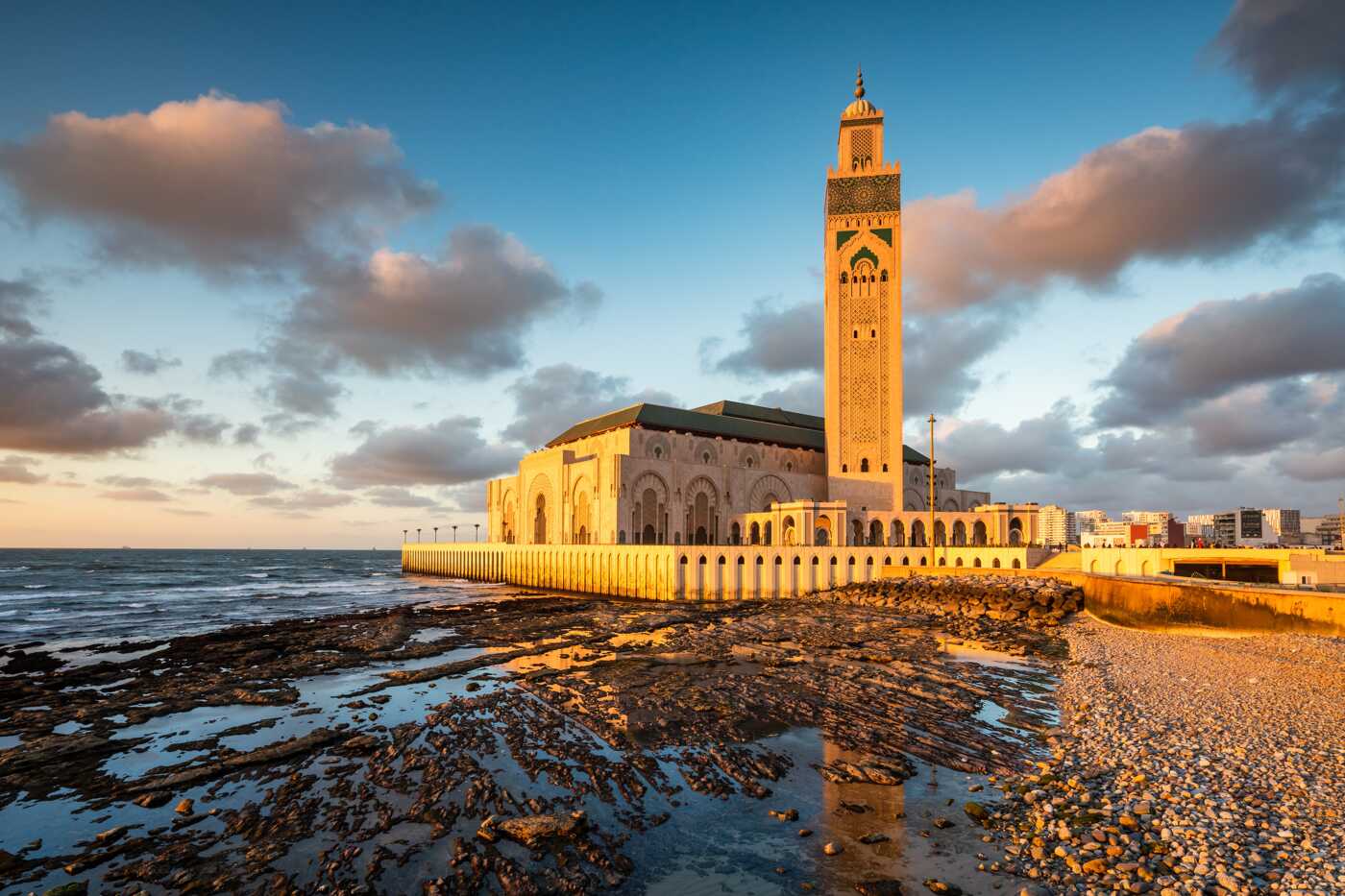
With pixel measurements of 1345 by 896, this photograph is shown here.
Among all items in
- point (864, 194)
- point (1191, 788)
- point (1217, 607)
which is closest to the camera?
point (1191, 788)

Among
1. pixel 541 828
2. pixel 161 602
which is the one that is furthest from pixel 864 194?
pixel 161 602

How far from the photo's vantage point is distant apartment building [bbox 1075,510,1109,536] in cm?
16901

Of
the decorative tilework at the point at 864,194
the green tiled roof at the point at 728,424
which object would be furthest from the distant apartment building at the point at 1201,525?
the decorative tilework at the point at 864,194

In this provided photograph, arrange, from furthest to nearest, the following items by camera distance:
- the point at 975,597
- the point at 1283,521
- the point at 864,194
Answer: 1. the point at 1283,521
2. the point at 864,194
3. the point at 975,597

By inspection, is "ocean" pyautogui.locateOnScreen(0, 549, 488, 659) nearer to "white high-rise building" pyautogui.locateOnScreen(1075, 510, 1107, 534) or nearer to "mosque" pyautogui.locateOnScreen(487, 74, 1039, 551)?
"mosque" pyautogui.locateOnScreen(487, 74, 1039, 551)

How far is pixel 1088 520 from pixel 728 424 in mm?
151185

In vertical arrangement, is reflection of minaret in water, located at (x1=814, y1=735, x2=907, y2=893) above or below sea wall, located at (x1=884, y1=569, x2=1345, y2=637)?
below

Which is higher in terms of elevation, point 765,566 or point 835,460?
point 835,460

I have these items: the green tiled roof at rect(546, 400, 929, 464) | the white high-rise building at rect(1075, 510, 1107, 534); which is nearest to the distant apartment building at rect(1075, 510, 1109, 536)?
the white high-rise building at rect(1075, 510, 1107, 534)

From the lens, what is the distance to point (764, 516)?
57.4 meters

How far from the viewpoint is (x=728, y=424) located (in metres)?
66.8

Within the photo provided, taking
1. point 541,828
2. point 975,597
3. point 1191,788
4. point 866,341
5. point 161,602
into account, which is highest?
point 866,341

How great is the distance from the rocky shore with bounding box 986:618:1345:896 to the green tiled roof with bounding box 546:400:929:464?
156ft

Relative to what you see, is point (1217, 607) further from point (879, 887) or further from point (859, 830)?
point (879, 887)
